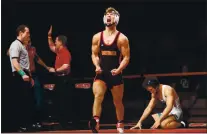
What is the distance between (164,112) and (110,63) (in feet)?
4.67

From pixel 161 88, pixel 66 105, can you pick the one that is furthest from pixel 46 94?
pixel 161 88

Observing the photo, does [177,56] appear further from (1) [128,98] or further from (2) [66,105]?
(2) [66,105]

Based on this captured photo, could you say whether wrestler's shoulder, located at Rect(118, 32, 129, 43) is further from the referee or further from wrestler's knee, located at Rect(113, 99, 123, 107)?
the referee

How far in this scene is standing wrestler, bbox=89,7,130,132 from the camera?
9953 mm

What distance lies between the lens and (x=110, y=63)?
9969 mm

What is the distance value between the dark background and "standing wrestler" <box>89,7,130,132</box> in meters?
0.24

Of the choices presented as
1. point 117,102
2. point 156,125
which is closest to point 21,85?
point 117,102

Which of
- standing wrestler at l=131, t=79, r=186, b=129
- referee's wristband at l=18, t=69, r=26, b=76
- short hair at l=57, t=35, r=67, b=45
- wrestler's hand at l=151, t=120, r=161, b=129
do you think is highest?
short hair at l=57, t=35, r=67, b=45

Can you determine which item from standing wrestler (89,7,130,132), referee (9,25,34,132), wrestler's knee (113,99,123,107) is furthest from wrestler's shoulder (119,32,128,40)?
referee (9,25,34,132)

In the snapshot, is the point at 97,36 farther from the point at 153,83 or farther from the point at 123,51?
the point at 153,83

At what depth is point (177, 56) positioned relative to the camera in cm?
1045

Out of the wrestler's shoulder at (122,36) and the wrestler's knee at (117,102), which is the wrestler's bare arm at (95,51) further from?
the wrestler's knee at (117,102)

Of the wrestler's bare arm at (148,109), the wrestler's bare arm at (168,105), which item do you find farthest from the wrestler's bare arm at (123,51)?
the wrestler's bare arm at (168,105)

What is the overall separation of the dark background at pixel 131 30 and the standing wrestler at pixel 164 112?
0.69 feet
